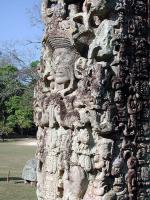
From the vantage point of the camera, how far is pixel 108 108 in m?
4.95

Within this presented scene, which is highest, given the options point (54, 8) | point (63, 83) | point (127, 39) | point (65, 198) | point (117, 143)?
point (54, 8)

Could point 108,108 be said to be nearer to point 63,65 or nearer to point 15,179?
point 63,65

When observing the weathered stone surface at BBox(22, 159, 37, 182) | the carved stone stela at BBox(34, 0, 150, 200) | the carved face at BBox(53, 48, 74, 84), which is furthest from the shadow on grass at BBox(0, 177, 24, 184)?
the carved stone stela at BBox(34, 0, 150, 200)

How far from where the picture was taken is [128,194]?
16.3 ft

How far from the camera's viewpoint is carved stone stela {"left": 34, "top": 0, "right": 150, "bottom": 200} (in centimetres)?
494

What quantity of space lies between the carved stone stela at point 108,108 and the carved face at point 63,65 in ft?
Answer: 0.49

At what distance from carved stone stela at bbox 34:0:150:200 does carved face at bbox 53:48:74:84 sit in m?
0.15

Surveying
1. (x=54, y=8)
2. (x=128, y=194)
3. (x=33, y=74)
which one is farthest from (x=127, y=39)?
(x=33, y=74)

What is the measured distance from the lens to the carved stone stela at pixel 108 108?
4941 mm

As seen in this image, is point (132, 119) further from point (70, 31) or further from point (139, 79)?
point (70, 31)

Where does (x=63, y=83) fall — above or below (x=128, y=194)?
above

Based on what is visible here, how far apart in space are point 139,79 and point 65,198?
1.56m

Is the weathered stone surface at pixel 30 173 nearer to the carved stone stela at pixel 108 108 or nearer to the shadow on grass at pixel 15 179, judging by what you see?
the shadow on grass at pixel 15 179

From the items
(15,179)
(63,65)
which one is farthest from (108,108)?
(15,179)
